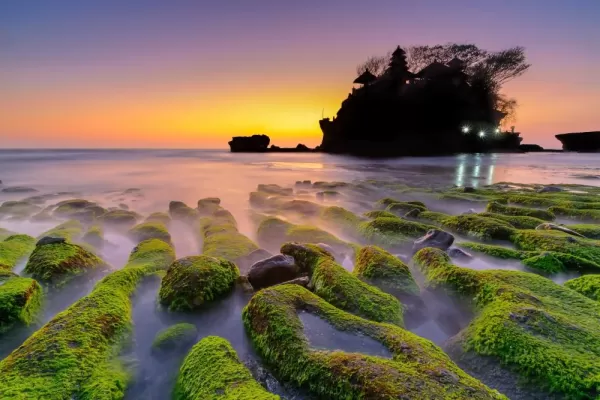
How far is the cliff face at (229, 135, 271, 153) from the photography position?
9038 cm

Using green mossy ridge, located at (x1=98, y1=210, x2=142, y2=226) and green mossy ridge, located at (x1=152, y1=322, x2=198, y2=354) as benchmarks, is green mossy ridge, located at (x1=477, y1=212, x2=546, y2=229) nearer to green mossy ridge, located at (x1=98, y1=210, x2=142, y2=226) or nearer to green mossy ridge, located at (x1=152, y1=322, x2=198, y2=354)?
green mossy ridge, located at (x1=152, y1=322, x2=198, y2=354)

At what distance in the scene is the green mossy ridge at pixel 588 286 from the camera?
3310 millimetres

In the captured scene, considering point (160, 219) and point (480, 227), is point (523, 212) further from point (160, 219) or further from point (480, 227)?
point (160, 219)

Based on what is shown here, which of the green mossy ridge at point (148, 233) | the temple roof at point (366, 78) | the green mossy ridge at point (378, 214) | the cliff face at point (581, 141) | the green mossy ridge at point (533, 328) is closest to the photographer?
the green mossy ridge at point (533, 328)

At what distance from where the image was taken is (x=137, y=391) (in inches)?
91.9

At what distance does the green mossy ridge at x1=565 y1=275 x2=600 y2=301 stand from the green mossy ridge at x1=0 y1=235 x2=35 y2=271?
6853mm

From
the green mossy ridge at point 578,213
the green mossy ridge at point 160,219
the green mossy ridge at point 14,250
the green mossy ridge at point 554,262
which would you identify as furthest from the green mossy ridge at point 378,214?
the green mossy ridge at point 14,250

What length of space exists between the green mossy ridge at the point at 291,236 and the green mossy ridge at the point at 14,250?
3824 millimetres

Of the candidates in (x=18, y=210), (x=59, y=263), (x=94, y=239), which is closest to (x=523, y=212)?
(x=59, y=263)

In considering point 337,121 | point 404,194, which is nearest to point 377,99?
point 337,121

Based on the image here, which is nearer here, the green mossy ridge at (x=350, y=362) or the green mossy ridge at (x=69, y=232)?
the green mossy ridge at (x=350, y=362)

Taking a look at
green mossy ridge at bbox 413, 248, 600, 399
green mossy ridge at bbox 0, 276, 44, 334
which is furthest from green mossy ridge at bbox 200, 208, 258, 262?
green mossy ridge at bbox 413, 248, 600, 399

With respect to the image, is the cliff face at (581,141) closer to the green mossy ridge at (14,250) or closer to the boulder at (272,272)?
the boulder at (272,272)

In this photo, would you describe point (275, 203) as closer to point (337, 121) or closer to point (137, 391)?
point (137, 391)
